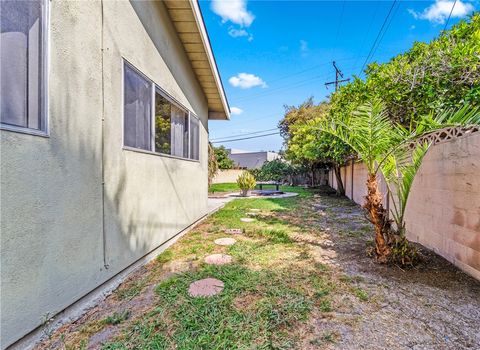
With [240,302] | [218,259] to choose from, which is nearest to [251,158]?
[218,259]

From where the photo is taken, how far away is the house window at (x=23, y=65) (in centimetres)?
206

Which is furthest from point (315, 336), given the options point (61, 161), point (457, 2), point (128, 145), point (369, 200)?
point (457, 2)

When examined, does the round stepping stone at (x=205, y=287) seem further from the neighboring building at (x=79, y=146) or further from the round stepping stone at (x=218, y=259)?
the neighboring building at (x=79, y=146)

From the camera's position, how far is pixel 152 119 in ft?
14.7

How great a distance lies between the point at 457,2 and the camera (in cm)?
726

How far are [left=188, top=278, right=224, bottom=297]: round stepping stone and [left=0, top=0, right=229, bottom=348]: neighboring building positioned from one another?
112cm

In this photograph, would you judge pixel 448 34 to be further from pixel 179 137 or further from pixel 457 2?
pixel 179 137

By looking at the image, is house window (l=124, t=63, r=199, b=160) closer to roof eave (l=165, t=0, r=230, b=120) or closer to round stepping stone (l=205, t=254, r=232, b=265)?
roof eave (l=165, t=0, r=230, b=120)

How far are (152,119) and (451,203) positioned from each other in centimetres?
520

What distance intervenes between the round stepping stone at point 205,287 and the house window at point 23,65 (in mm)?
2476

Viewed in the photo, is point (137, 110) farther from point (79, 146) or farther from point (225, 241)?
point (225, 241)

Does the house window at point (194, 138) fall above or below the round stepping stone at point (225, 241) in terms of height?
above

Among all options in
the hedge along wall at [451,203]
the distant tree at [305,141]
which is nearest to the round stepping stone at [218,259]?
the hedge along wall at [451,203]

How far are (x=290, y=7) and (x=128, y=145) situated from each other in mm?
12660
